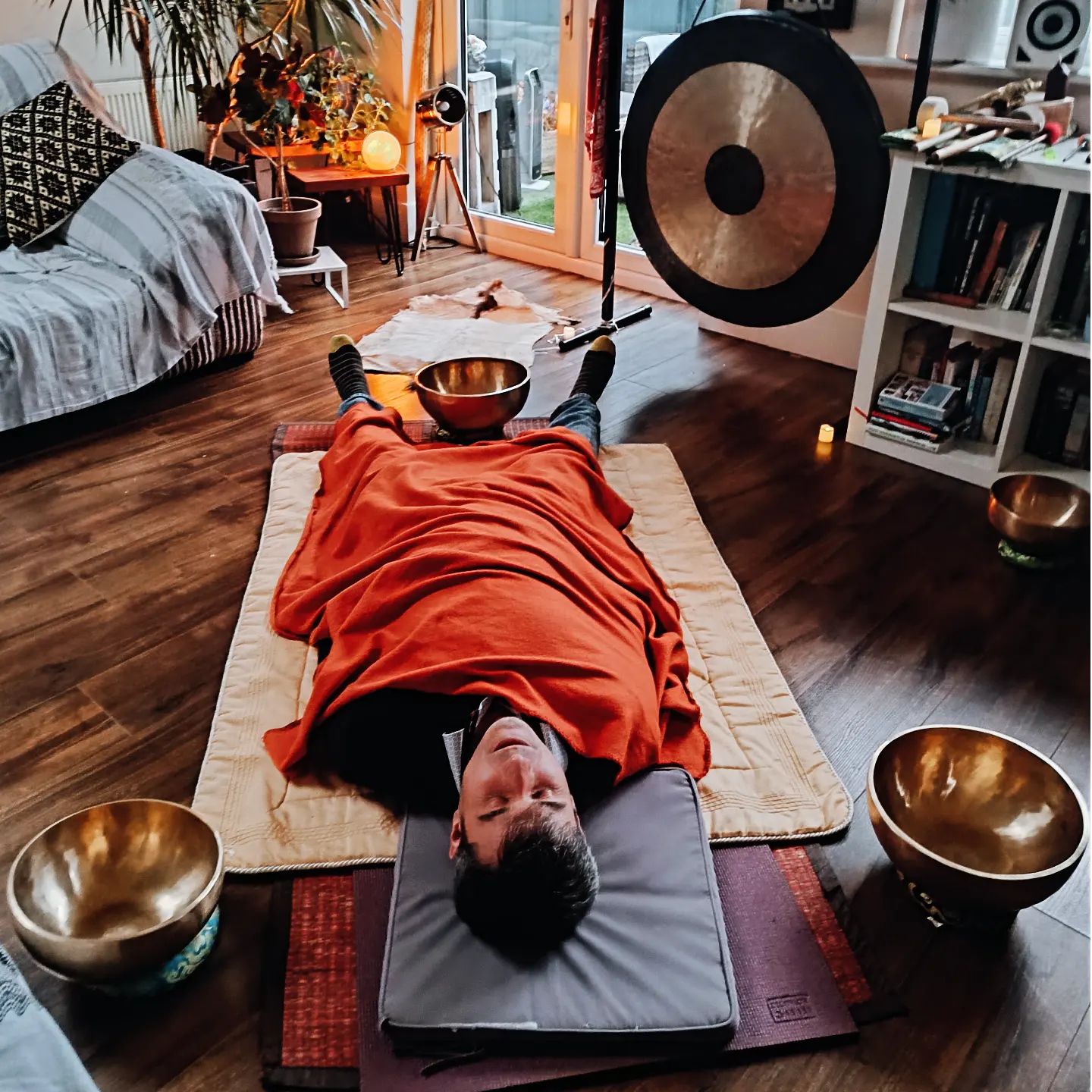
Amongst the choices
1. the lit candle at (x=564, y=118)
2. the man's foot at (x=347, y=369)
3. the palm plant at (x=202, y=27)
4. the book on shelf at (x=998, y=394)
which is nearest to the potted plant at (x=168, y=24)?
the palm plant at (x=202, y=27)

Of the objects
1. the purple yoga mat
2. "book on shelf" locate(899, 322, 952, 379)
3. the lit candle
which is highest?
the lit candle

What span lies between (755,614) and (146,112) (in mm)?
3380

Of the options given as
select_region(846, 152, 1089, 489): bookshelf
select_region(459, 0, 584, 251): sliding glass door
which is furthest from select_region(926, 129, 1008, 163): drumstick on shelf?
select_region(459, 0, 584, 251): sliding glass door

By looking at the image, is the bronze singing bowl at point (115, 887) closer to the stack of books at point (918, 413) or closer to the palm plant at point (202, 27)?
the stack of books at point (918, 413)

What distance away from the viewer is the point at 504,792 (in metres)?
1.26

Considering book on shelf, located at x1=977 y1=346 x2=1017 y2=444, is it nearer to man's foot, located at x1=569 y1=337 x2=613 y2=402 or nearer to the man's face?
man's foot, located at x1=569 y1=337 x2=613 y2=402

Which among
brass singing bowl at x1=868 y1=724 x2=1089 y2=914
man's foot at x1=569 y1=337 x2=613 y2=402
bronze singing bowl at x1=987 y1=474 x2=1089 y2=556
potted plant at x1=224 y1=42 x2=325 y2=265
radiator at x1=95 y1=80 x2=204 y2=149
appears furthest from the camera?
radiator at x1=95 y1=80 x2=204 y2=149

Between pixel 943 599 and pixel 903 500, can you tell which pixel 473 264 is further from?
pixel 943 599

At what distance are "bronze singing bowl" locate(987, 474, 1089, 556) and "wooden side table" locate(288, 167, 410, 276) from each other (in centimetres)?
248

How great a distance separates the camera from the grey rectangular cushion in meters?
1.21

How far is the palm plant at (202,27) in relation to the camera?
3.33 m

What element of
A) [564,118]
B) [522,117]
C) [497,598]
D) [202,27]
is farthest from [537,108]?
[497,598]

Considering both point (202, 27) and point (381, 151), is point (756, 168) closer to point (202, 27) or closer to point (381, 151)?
point (381, 151)

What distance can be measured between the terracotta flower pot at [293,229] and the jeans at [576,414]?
1.25 meters
